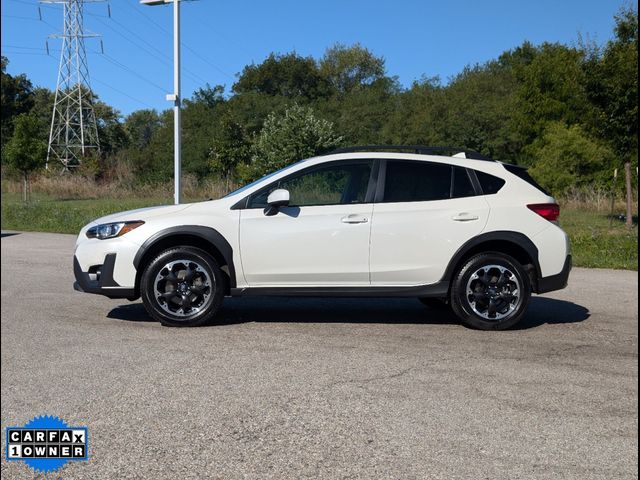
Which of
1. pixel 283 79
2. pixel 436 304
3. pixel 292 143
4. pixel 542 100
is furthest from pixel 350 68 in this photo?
pixel 436 304

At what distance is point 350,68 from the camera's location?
83125 millimetres

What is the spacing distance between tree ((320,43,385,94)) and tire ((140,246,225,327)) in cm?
7713

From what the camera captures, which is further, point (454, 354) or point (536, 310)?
point (536, 310)

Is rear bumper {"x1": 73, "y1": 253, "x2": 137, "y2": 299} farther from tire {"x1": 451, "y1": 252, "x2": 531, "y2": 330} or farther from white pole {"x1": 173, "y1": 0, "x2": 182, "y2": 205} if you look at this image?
white pole {"x1": 173, "y1": 0, "x2": 182, "y2": 205}

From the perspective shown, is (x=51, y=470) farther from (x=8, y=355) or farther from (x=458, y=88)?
(x=458, y=88)

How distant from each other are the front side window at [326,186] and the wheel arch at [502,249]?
113 cm

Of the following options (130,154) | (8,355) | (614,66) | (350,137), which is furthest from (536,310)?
(130,154)

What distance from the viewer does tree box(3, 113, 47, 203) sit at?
34.1 meters

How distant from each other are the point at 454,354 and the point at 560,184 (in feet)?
90.4

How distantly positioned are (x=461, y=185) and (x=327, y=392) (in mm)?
3338

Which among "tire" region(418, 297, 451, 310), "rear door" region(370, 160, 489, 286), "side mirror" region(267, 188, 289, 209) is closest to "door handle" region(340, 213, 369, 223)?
"rear door" region(370, 160, 489, 286)

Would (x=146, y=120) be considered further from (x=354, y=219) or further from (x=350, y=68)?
(x=354, y=219)

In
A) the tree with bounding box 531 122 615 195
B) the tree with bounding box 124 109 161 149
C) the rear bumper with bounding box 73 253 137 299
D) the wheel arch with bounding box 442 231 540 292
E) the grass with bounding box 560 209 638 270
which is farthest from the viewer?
the tree with bounding box 124 109 161 149

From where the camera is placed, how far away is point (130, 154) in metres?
54.0
